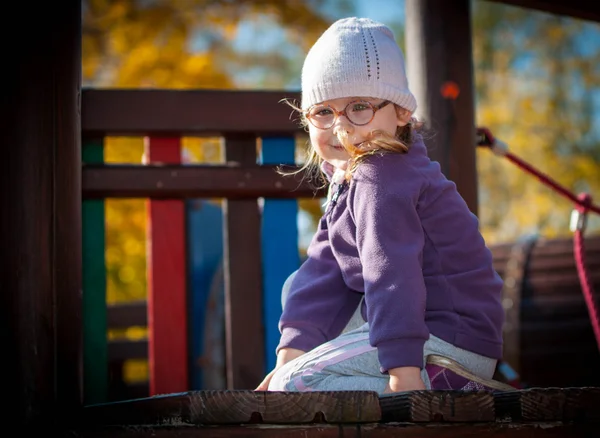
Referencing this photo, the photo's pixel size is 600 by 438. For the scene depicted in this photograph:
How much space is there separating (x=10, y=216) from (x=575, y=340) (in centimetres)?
484

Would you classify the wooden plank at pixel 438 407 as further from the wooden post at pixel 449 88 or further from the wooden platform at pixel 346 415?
the wooden post at pixel 449 88

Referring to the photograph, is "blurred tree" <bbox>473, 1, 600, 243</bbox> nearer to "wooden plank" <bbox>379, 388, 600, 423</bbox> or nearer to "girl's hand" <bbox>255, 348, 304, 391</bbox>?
"girl's hand" <bbox>255, 348, 304, 391</bbox>

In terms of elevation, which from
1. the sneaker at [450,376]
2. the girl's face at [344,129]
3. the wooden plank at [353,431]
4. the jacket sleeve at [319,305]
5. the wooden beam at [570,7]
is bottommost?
the wooden plank at [353,431]

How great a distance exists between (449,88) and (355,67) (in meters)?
0.79

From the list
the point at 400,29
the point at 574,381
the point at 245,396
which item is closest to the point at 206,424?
the point at 245,396

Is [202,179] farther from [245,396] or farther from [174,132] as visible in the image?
[245,396]

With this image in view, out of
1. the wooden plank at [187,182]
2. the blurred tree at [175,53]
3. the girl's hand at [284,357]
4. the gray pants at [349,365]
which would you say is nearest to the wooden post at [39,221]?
the gray pants at [349,365]

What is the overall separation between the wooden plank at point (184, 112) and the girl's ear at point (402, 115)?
942mm

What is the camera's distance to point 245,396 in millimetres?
1521

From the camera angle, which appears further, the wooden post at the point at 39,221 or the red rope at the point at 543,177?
the red rope at the point at 543,177

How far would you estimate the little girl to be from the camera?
1.85m

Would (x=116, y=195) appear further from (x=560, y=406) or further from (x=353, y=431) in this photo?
(x=560, y=406)

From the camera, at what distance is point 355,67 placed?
207cm

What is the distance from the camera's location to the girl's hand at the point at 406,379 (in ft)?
5.90
